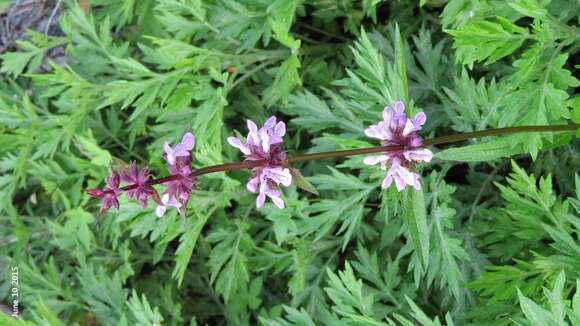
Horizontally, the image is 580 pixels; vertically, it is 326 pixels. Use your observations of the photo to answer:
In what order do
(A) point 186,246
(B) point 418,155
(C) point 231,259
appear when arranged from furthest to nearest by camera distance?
(C) point 231,259
(A) point 186,246
(B) point 418,155

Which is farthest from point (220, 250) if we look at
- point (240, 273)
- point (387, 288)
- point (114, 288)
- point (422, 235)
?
point (422, 235)

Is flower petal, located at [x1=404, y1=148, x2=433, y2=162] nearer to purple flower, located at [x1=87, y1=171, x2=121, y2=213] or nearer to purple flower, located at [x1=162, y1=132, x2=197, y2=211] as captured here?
purple flower, located at [x1=162, y1=132, x2=197, y2=211]

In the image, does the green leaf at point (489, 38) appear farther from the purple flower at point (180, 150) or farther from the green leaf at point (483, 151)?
the purple flower at point (180, 150)

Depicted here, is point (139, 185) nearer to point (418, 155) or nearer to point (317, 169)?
point (418, 155)

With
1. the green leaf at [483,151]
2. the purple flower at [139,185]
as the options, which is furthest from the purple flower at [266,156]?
the green leaf at [483,151]

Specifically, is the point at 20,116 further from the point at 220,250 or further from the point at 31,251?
the point at 220,250

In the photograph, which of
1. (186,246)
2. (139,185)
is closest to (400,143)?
(139,185)
